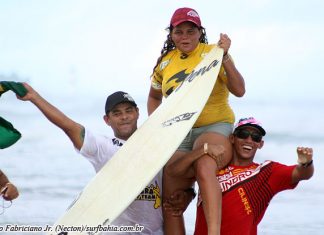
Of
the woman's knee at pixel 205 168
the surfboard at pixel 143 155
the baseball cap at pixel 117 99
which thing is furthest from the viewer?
the baseball cap at pixel 117 99

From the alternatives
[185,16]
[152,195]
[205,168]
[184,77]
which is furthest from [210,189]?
A: [185,16]

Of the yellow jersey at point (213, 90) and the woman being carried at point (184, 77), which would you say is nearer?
the woman being carried at point (184, 77)

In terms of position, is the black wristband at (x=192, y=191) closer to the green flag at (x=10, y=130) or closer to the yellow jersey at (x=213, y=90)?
the yellow jersey at (x=213, y=90)

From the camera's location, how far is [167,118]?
7105mm

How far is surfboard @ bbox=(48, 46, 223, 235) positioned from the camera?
6523mm

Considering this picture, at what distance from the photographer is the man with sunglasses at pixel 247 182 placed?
7254mm

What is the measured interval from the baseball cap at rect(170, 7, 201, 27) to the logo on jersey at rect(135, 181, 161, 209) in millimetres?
1459

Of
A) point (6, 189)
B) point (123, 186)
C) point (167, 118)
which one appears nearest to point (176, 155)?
point (167, 118)

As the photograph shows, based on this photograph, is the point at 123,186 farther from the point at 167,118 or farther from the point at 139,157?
the point at 167,118

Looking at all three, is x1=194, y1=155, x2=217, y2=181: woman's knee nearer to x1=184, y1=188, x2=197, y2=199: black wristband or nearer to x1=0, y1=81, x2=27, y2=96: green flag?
x1=184, y1=188, x2=197, y2=199: black wristband

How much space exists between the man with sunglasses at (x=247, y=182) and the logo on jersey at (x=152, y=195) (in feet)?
1.23

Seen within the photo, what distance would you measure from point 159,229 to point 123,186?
0.99m

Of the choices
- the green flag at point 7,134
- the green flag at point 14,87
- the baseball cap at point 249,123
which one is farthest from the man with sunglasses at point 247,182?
the green flag at point 14,87

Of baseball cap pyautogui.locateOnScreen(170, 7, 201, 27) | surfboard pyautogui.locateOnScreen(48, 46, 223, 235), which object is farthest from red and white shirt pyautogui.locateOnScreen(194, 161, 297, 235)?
baseball cap pyautogui.locateOnScreen(170, 7, 201, 27)
